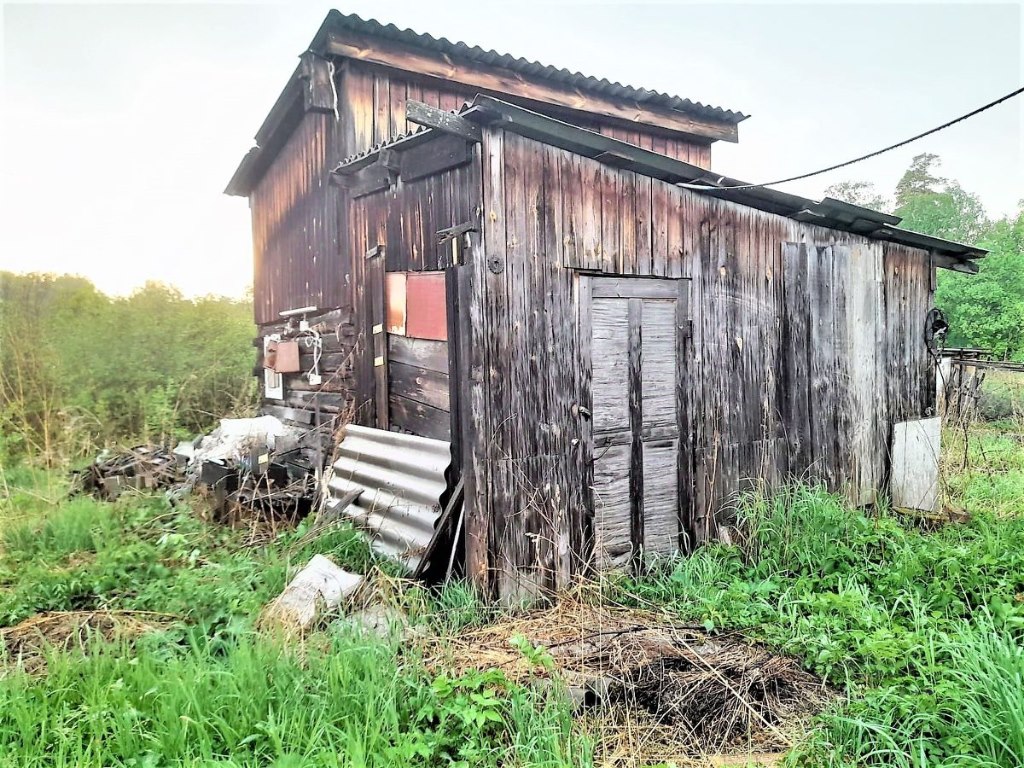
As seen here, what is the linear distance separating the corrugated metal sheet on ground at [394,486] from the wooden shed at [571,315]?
0.27ft

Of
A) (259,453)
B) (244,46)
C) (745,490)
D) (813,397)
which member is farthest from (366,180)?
(244,46)

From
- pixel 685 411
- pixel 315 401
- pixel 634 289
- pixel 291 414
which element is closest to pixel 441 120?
pixel 634 289

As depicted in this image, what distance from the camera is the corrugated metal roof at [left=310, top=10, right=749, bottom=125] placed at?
6223 mm

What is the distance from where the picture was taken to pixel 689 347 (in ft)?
16.9

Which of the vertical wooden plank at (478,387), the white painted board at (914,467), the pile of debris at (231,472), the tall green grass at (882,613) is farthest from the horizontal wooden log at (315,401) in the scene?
the white painted board at (914,467)

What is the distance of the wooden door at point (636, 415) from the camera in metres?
4.61

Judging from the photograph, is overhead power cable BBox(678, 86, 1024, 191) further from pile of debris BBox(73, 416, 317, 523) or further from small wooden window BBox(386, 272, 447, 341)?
pile of debris BBox(73, 416, 317, 523)

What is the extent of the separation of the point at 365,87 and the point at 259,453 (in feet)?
15.0

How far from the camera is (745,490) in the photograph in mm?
5531

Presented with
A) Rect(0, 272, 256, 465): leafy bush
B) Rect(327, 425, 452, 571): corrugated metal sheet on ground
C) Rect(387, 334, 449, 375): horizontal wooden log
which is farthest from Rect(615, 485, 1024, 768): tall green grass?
Rect(0, 272, 256, 465): leafy bush

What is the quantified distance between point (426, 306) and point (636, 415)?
1975mm

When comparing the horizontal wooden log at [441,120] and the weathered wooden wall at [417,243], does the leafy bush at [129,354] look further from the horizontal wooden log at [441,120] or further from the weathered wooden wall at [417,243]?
the horizontal wooden log at [441,120]

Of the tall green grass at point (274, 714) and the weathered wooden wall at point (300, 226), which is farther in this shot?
the weathered wooden wall at point (300, 226)

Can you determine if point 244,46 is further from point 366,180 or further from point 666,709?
point 666,709
